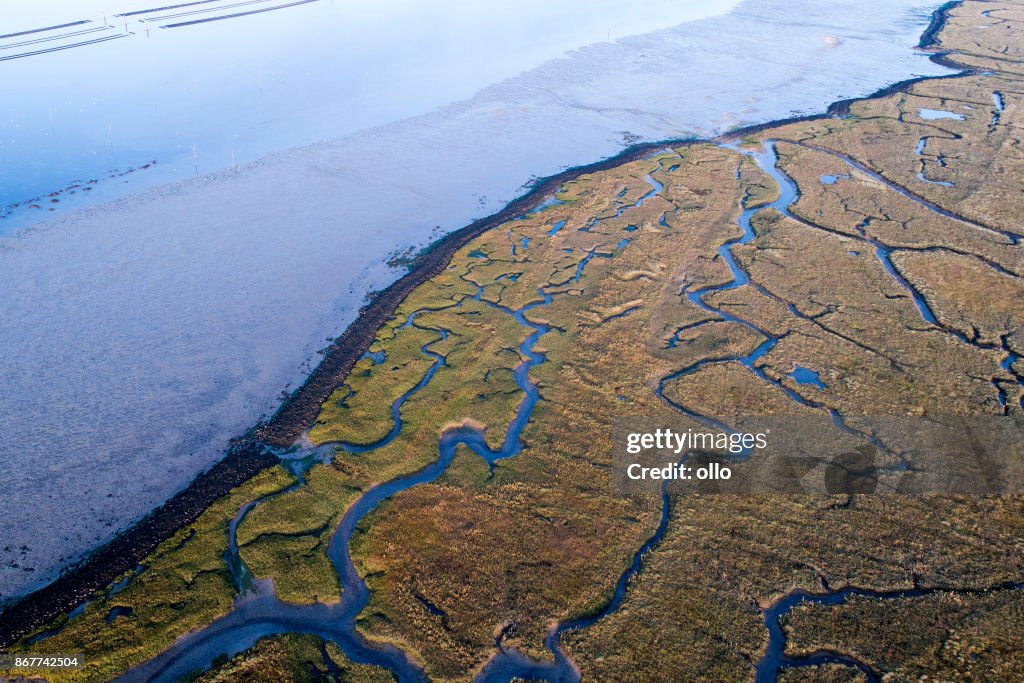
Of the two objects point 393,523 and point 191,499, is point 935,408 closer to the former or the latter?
point 393,523

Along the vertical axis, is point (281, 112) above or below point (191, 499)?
above

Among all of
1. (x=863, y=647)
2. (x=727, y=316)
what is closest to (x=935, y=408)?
(x=727, y=316)

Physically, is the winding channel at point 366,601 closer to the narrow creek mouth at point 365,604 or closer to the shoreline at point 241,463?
the narrow creek mouth at point 365,604
